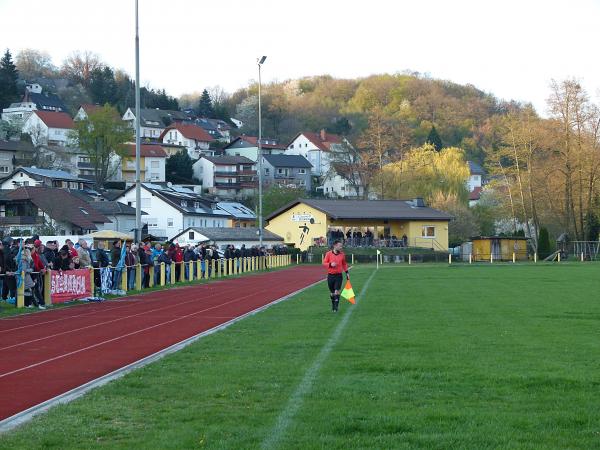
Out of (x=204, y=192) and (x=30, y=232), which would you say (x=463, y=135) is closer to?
(x=204, y=192)

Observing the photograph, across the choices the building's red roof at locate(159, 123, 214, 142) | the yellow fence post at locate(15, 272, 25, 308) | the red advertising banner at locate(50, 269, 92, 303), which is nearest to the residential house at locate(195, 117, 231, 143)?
the building's red roof at locate(159, 123, 214, 142)

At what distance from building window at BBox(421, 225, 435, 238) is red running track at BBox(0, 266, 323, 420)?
53.2 metres

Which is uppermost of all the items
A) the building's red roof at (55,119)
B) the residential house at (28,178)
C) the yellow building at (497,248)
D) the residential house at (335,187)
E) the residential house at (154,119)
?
the residential house at (154,119)

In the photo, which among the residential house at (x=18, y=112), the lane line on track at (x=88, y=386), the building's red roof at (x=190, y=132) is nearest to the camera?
the lane line on track at (x=88, y=386)

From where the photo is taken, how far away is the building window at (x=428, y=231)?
82438 mm

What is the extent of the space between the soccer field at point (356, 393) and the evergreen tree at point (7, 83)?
389 feet

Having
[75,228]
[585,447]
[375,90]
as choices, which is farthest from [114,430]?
[375,90]

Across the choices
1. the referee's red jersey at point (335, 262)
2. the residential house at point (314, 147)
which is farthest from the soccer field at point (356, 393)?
the residential house at point (314, 147)

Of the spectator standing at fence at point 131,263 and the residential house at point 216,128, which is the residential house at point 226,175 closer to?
the residential house at point 216,128

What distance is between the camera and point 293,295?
2942 centimetres

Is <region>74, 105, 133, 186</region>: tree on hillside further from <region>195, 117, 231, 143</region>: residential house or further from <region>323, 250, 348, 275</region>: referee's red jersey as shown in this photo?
<region>323, 250, 348, 275</region>: referee's red jersey

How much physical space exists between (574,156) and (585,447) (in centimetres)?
7075

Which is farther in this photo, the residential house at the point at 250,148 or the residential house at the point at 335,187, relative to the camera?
the residential house at the point at 250,148

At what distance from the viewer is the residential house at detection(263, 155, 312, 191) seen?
13962cm
